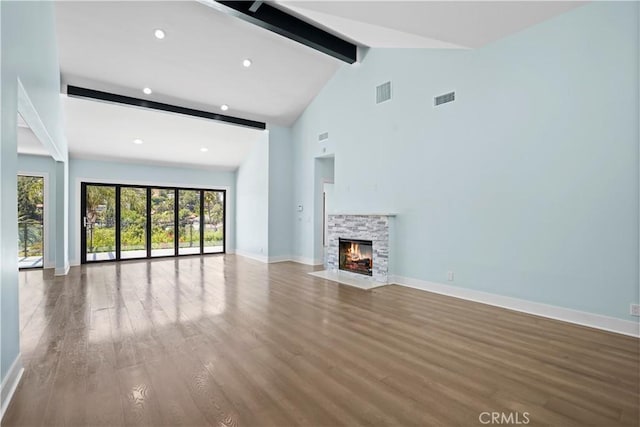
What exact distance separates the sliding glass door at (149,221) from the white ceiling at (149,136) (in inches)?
36.0

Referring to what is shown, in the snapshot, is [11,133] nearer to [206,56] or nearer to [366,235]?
[206,56]

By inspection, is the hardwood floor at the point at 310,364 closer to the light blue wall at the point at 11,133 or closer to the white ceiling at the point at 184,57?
the light blue wall at the point at 11,133

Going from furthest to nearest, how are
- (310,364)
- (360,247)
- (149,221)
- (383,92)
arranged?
(149,221)
(360,247)
(383,92)
(310,364)

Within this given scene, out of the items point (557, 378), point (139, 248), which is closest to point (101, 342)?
point (557, 378)

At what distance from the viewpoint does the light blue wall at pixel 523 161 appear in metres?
3.24

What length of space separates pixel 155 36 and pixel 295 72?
2598 mm

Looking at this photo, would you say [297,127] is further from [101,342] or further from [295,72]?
[101,342]

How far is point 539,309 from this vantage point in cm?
376

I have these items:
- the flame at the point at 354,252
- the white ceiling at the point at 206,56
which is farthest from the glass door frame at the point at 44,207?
the flame at the point at 354,252

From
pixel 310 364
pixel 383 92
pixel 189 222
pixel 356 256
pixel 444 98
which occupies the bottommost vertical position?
pixel 310 364

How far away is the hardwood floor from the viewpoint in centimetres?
194

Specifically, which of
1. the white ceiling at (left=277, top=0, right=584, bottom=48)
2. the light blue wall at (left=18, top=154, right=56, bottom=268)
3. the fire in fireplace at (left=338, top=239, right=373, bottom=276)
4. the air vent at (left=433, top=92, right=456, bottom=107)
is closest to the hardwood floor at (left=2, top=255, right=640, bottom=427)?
the fire in fireplace at (left=338, top=239, right=373, bottom=276)

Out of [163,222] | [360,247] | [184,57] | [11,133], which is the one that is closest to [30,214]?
[163,222]

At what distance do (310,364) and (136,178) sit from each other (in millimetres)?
7856
